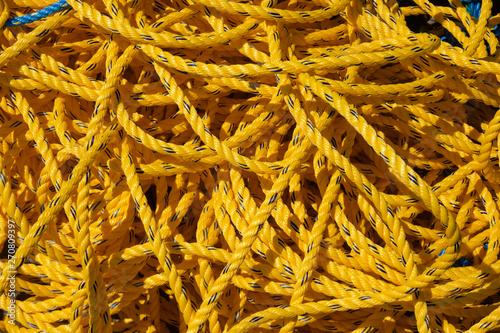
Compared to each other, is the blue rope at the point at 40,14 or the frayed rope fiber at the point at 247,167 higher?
the blue rope at the point at 40,14

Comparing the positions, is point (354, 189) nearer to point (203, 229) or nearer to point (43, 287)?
point (203, 229)

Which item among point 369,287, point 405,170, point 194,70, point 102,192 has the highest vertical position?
point 194,70

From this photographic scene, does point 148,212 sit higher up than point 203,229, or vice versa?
point 148,212

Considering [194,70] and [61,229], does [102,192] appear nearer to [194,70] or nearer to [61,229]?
[61,229]

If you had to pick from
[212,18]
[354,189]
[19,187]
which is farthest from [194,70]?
[19,187]

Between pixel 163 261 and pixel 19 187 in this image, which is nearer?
pixel 163 261

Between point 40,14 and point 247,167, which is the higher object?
point 40,14

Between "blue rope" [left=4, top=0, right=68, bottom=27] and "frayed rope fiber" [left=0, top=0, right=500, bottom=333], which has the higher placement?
"blue rope" [left=4, top=0, right=68, bottom=27]
